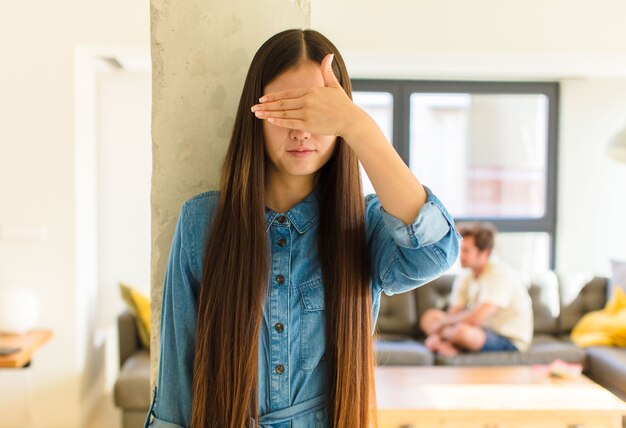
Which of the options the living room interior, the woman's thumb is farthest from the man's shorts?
the woman's thumb

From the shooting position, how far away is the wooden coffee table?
305cm

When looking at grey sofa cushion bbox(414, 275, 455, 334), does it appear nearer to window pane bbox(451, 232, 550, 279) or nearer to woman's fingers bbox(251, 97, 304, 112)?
window pane bbox(451, 232, 550, 279)

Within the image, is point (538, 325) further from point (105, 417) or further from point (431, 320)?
point (105, 417)

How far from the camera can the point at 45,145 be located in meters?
4.02

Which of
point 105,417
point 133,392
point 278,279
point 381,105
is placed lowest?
point 105,417

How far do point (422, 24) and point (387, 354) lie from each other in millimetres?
1948

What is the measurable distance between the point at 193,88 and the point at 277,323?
1.73 feet

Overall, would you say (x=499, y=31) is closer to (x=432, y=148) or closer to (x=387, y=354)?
(x=432, y=148)

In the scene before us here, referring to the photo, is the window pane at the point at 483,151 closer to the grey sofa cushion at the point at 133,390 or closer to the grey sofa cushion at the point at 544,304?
the grey sofa cushion at the point at 544,304

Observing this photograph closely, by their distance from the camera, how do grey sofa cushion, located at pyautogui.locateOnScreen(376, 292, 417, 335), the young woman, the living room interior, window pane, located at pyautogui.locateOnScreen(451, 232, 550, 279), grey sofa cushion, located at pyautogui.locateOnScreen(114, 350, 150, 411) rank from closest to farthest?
the young woman → grey sofa cushion, located at pyautogui.locateOnScreen(114, 350, 150, 411) → the living room interior → grey sofa cushion, located at pyautogui.locateOnScreen(376, 292, 417, 335) → window pane, located at pyautogui.locateOnScreen(451, 232, 550, 279)

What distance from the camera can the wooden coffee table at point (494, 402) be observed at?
3051 millimetres

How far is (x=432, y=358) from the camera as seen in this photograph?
430 cm

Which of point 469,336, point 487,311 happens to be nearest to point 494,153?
point 487,311

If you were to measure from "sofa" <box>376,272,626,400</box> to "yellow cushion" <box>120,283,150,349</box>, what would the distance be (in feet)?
4.50
